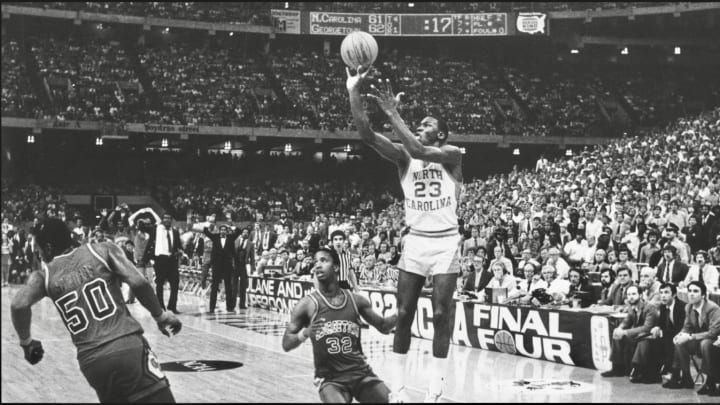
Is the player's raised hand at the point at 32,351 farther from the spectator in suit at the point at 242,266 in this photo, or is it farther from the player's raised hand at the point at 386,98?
the spectator in suit at the point at 242,266

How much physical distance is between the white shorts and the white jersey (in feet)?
0.25

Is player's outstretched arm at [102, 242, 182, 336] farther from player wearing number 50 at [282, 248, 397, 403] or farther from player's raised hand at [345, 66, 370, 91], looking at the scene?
player's raised hand at [345, 66, 370, 91]

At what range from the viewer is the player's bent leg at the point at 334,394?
6.27m

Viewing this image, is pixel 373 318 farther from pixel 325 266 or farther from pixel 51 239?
pixel 51 239

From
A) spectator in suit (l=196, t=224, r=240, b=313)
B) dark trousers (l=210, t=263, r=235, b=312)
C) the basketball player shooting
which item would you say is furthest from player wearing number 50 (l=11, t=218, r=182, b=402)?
dark trousers (l=210, t=263, r=235, b=312)

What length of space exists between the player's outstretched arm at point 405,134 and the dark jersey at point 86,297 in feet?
8.36

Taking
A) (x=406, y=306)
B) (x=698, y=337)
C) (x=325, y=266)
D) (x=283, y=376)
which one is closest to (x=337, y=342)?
(x=325, y=266)

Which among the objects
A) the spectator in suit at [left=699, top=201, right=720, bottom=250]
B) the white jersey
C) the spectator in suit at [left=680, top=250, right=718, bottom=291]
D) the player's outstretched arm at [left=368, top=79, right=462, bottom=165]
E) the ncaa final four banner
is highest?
the player's outstretched arm at [left=368, top=79, right=462, bottom=165]

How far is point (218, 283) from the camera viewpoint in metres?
19.1

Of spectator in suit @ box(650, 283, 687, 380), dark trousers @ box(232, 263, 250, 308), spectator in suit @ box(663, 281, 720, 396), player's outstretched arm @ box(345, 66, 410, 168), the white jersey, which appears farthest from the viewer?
dark trousers @ box(232, 263, 250, 308)

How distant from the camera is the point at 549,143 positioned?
40.9m

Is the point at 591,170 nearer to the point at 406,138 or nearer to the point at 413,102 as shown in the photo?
the point at 413,102

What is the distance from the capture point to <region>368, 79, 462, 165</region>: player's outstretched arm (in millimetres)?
6922

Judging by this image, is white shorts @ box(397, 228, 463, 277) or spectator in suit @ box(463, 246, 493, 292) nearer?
white shorts @ box(397, 228, 463, 277)
